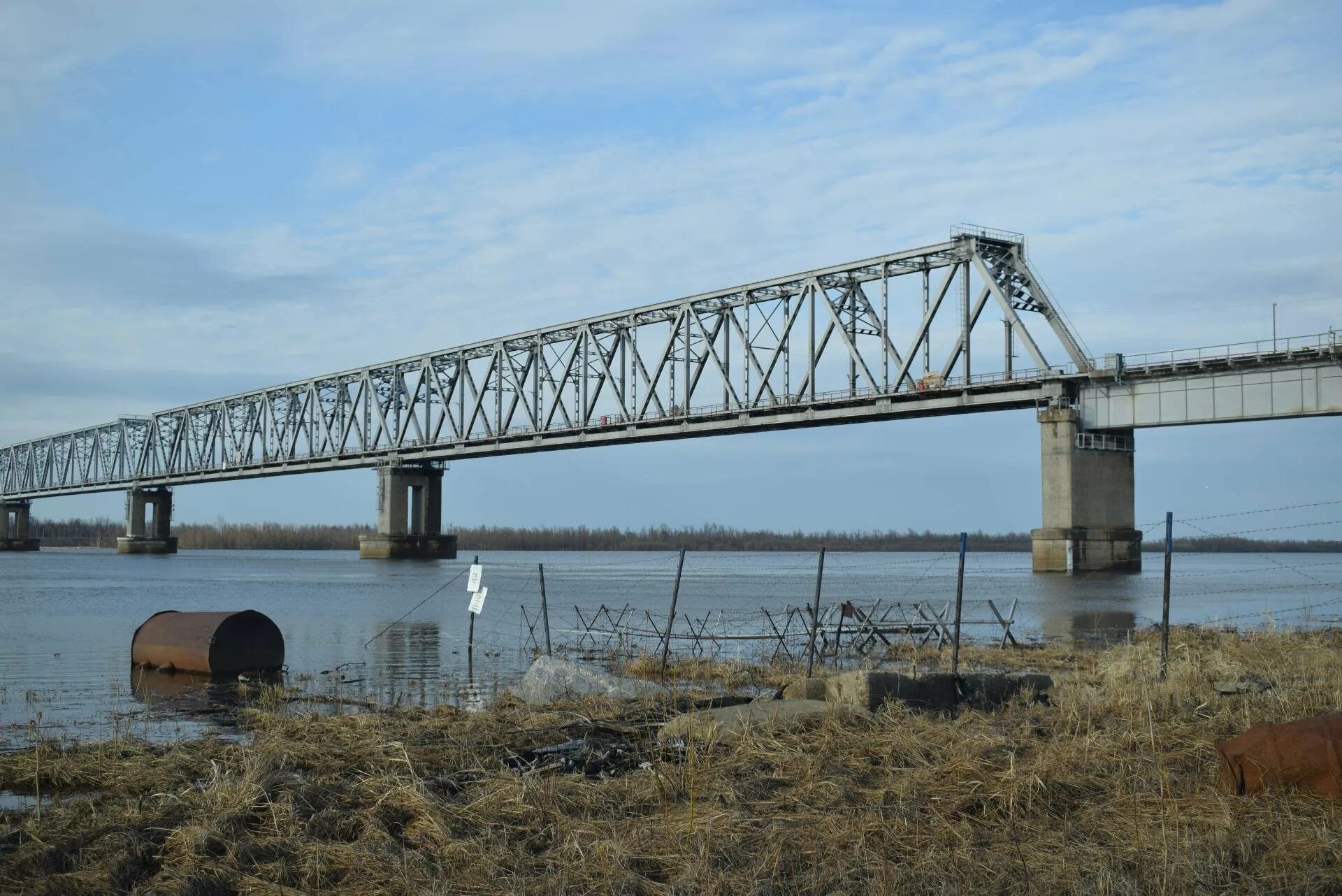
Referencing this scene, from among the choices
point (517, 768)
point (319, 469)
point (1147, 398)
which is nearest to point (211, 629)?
point (517, 768)

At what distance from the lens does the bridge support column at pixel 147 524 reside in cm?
15475

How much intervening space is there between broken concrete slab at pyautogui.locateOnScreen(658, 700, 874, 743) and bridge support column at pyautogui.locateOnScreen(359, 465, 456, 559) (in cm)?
10392

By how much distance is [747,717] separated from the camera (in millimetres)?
11570

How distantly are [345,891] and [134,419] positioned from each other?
17590 cm

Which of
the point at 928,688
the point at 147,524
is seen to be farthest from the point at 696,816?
the point at 147,524

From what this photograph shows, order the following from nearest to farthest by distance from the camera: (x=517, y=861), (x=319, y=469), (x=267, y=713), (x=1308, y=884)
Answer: (x=1308, y=884) → (x=517, y=861) → (x=267, y=713) → (x=319, y=469)

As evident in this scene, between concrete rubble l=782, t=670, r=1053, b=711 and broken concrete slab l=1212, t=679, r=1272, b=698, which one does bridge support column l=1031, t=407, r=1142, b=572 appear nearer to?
A: broken concrete slab l=1212, t=679, r=1272, b=698

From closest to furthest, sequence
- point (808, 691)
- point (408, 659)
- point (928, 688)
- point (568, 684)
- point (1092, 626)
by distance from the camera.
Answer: point (928, 688), point (808, 691), point (568, 684), point (408, 659), point (1092, 626)

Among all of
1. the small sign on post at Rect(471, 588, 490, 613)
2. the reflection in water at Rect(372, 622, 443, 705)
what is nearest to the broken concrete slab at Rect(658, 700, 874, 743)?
the reflection in water at Rect(372, 622, 443, 705)

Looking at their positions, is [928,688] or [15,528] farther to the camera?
[15,528]

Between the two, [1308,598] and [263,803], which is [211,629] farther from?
[1308,598]

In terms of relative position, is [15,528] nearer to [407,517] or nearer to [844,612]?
[407,517]

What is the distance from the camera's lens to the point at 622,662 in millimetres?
21641

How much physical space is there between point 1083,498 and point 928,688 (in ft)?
177
